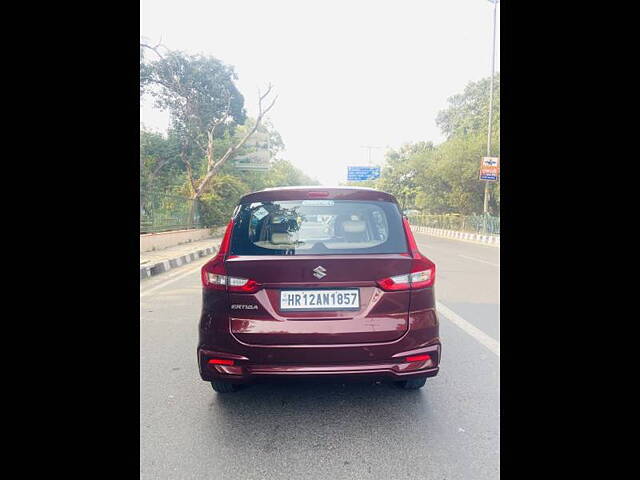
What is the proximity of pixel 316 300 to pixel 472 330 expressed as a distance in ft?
9.84

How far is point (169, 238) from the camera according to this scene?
16.6 metres

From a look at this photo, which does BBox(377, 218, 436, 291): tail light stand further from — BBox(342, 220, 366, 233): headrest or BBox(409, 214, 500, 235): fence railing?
BBox(409, 214, 500, 235): fence railing

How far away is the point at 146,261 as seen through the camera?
11.4 m

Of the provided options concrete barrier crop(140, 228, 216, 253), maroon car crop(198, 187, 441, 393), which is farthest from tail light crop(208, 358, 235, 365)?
concrete barrier crop(140, 228, 216, 253)

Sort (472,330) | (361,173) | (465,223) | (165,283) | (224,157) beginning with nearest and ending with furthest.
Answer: (472,330) < (165,283) < (224,157) < (465,223) < (361,173)

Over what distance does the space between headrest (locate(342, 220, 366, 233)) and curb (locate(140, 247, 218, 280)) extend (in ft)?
24.5

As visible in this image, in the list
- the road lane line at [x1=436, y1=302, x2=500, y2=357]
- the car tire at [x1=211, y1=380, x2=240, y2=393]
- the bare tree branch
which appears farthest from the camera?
the bare tree branch

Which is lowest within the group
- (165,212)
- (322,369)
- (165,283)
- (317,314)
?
(165,283)

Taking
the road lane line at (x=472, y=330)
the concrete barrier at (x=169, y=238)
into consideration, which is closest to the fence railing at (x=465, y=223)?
the concrete barrier at (x=169, y=238)

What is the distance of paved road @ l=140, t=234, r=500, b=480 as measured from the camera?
2254 mm

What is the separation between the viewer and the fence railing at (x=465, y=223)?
2507 cm

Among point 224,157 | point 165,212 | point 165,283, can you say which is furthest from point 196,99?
point 165,283

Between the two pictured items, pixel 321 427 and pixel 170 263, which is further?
pixel 170 263

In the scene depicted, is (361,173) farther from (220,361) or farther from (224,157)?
(220,361)
